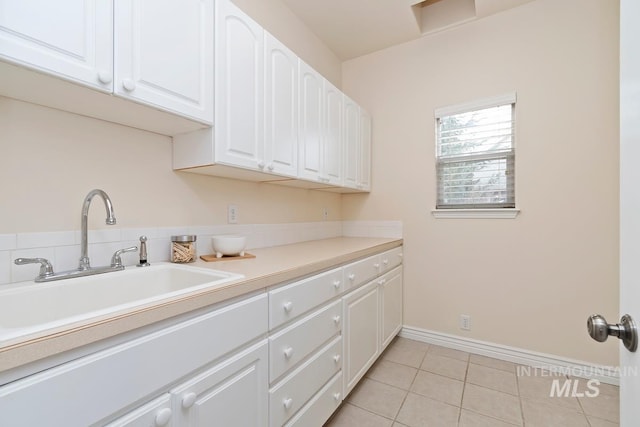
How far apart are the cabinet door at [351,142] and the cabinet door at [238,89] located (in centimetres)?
102

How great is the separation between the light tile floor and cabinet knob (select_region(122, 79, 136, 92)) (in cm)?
185

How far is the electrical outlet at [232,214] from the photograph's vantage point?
184cm

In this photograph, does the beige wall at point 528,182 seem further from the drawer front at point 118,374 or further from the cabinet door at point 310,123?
the drawer front at point 118,374

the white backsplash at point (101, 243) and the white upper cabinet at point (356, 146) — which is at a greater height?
the white upper cabinet at point (356, 146)

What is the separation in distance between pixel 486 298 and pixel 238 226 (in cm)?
204

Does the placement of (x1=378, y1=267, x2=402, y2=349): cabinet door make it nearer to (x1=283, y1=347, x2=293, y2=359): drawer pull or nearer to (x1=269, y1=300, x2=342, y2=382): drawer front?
(x1=269, y1=300, x2=342, y2=382): drawer front

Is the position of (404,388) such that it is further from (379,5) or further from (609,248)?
(379,5)

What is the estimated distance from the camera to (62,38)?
88 centimetres

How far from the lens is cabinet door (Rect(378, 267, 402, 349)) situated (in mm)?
2225

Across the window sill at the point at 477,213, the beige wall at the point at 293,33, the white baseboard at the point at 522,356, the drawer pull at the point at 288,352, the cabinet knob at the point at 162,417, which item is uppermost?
the beige wall at the point at 293,33

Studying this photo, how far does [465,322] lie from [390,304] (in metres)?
0.66

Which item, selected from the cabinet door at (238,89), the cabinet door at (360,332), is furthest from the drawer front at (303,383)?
the cabinet door at (238,89)

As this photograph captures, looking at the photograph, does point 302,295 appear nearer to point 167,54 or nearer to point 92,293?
point 92,293

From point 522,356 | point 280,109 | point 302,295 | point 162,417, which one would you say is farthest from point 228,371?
point 522,356
